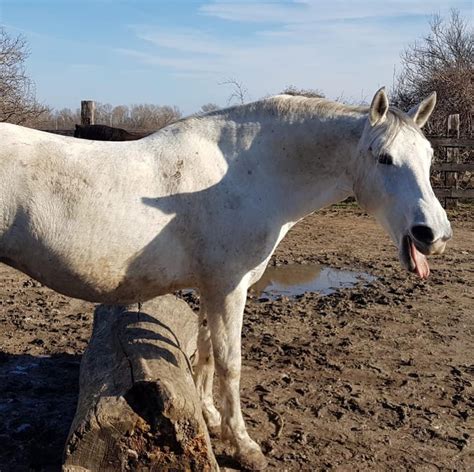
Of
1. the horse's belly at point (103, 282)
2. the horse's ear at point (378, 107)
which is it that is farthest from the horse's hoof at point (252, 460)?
the horse's ear at point (378, 107)

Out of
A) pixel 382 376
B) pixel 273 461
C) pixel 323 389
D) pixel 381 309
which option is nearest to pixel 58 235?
pixel 273 461

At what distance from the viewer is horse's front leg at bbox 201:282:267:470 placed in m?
A: 3.20

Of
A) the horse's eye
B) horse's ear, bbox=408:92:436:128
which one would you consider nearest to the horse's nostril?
the horse's eye

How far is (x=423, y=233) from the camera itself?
2.81 m

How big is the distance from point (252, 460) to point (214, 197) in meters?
1.52

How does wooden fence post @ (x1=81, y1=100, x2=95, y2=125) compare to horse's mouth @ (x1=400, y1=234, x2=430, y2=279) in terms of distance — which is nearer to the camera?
horse's mouth @ (x1=400, y1=234, x2=430, y2=279)

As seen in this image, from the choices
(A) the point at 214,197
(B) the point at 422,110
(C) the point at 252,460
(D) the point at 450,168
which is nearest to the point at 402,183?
(B) the point at 422,110

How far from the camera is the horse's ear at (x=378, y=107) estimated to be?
296 cm

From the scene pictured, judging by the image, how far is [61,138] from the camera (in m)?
3.05

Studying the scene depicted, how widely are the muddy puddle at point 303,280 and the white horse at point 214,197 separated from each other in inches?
138

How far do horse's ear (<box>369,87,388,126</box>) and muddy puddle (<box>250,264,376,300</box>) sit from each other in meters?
3.89

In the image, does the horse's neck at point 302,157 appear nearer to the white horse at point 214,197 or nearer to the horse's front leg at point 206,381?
the white horse at point 214,197

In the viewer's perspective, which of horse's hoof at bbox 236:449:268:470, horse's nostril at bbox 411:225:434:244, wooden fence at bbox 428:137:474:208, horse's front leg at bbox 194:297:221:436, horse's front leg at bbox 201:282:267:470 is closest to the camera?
horse's nostril at bbox 411:225:434:244

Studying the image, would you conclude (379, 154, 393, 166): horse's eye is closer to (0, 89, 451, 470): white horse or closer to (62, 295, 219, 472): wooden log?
(0, 89, 451, 470): white horse
